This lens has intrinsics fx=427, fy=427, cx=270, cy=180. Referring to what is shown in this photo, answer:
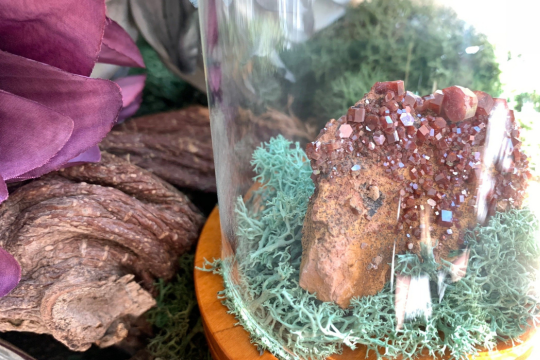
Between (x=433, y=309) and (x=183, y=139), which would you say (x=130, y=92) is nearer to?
(x=183, y=139)

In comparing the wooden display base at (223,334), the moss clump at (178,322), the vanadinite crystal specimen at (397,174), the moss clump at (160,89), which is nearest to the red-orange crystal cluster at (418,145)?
the vanadinite crystal specimen at (397,174)

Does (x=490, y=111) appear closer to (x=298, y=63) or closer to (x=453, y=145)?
(x=453, y=145)

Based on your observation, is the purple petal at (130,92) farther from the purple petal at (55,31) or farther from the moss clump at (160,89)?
the purple petal at (55,31)

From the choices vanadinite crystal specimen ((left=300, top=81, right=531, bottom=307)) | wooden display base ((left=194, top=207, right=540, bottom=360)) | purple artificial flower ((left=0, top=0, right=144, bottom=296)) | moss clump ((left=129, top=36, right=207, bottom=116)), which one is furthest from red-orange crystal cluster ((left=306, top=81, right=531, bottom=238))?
moss clump ((left=129, top=36, right=207, bottom=116))

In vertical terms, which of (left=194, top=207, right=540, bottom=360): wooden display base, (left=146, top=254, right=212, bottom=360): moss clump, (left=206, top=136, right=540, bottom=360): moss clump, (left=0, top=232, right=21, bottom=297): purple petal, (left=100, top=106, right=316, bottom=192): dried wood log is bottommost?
(left=146, top=254, right=212, bottom=360): moss clump

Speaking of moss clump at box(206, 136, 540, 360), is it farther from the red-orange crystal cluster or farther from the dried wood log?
the dried wood log

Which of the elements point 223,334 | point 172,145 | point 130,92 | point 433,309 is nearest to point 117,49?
point 130,92

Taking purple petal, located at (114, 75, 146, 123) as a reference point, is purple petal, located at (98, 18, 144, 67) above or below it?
above
